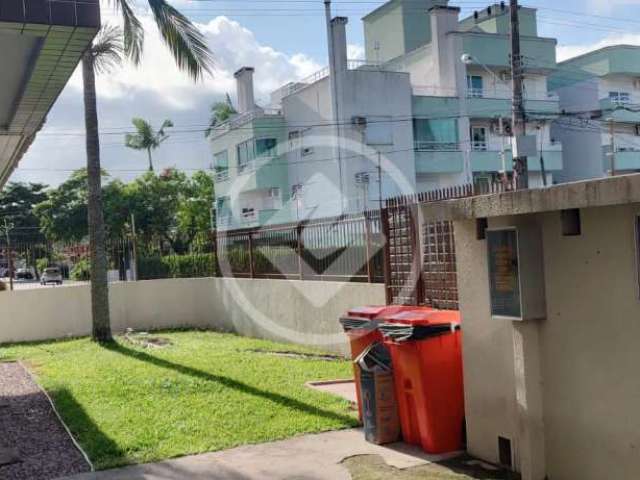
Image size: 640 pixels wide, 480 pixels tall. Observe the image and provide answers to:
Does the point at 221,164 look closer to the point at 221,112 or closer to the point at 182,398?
the point at 221,112

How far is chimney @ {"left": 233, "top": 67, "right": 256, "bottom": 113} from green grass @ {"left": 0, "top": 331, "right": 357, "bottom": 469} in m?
24.4

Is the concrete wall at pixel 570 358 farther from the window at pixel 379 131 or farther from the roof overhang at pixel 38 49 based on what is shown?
the window at pixel 379 131

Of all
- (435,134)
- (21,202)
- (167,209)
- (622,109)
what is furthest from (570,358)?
(21,202)

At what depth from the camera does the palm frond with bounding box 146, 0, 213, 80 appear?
12445 millimetres

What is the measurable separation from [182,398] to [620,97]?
36006 millimetres

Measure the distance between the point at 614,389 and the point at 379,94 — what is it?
25.5m

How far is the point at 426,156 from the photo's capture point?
99.0ft

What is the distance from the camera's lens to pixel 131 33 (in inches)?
550

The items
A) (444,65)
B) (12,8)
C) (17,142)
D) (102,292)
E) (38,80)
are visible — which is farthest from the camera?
(444,65)

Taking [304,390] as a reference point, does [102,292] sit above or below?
above

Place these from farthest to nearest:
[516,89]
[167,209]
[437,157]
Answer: [167,209], [437,157], [516,89]

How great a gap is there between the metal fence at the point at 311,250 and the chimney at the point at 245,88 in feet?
65.7

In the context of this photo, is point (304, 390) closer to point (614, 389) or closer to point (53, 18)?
point (614, 389)

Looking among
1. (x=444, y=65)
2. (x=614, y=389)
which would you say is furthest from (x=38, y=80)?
(x=444, y=65)
